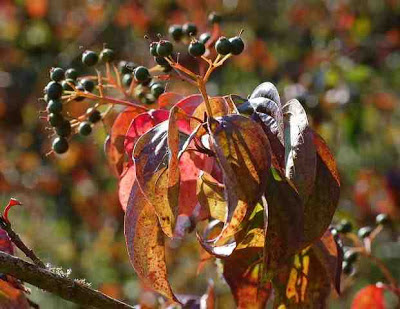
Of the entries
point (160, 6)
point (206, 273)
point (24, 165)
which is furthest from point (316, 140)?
point (160, 6)

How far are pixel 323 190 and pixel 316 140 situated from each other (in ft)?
0.22

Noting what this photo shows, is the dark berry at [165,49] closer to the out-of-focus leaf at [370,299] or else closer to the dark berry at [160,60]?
the dark berry at [160,60]

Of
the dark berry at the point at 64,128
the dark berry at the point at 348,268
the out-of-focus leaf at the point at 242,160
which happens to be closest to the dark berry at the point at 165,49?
the out-of-focus leaf at the point at 242,160

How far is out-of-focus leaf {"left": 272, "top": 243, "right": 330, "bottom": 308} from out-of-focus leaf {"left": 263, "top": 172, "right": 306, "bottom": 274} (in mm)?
180

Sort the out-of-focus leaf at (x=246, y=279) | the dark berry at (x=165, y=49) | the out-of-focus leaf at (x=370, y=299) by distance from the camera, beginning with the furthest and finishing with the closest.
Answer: the out-of-focus leaf at (x=370, y=299) < the out-of-focus leaf at (x=246, y=279) < the dark berry at (x=165, y=49)

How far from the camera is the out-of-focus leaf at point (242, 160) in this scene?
98 cm

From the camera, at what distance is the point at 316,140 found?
3.59 ft

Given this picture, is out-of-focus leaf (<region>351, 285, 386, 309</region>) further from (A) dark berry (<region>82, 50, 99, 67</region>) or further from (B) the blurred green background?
(B) the blurred green background

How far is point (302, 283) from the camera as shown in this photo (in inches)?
47.8

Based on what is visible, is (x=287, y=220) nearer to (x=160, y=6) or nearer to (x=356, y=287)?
(x=356, y=287)

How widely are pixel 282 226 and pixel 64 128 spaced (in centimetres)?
50

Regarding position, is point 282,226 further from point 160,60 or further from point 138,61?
point 138,61

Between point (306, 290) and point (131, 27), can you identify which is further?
point (131, 27)

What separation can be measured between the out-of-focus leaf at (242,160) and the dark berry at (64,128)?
426 millimetres
